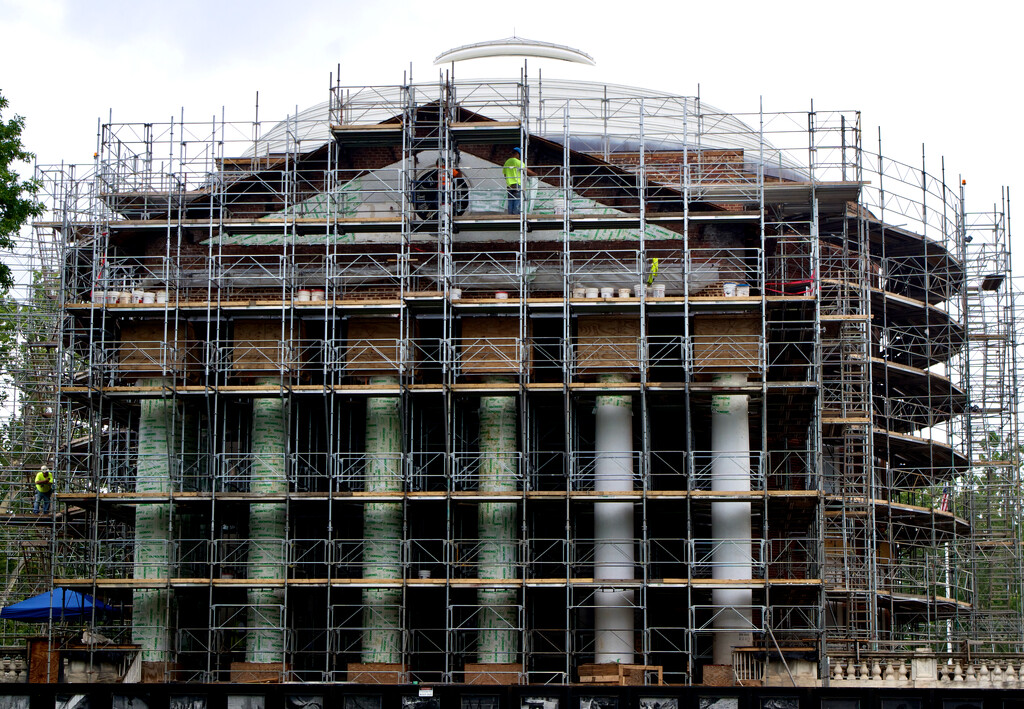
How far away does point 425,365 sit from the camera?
45.8 m

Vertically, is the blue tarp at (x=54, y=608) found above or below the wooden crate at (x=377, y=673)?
above

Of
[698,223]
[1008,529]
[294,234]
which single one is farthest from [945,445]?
[294,234]

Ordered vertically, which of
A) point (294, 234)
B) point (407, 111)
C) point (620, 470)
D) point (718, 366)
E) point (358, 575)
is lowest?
point (358, 575)

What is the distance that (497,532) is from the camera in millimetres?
42812

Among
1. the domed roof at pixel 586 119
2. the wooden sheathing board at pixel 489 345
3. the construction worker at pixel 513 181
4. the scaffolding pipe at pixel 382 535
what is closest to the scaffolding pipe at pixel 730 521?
the wooden sheathing board at pixel 489 345

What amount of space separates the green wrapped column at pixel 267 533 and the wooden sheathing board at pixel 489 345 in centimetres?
544

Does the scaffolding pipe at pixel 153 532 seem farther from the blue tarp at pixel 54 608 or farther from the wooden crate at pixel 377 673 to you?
the wooden crate at pixel 377 673

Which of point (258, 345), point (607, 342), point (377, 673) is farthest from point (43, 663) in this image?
point (607, 342)

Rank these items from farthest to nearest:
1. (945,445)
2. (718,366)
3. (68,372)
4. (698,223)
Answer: (945,445), (68,372), (698,223), (718,366)

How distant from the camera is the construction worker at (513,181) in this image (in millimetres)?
45219

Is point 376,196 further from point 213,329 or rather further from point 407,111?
point 213,329

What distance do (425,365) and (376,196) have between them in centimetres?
532

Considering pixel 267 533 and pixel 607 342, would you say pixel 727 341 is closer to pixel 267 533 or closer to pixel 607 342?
pixel 607 342

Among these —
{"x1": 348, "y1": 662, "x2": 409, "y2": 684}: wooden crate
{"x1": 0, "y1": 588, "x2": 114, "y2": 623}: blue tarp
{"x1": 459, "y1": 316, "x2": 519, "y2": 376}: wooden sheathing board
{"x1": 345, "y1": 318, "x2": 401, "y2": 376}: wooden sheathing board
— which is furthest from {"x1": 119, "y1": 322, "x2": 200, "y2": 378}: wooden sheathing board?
{"x1": 348, "y1": 662, "x2": 409, "y2": 684}: wooden crate
